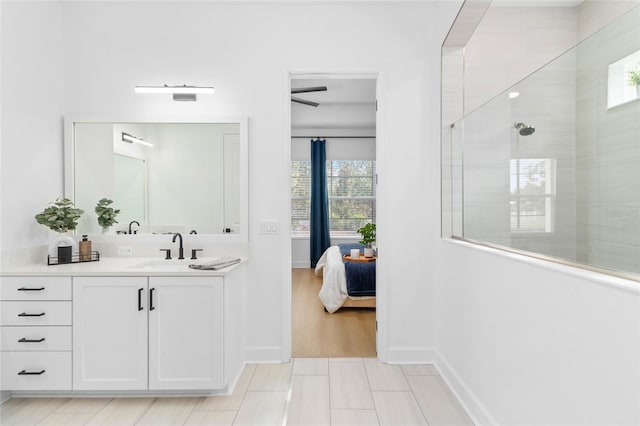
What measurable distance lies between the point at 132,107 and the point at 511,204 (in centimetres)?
280

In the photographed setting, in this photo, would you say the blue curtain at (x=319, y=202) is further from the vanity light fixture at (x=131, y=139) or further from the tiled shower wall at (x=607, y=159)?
the tiled shower wall at (x=607, y=159)

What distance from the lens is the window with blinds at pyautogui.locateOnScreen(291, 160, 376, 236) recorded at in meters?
7.21

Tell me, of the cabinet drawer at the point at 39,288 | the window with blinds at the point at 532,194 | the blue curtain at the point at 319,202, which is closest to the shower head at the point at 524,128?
the window with blinds at the point at 532,194

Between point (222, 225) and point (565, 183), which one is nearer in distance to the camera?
point (565, 183)

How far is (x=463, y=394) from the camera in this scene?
2275mm

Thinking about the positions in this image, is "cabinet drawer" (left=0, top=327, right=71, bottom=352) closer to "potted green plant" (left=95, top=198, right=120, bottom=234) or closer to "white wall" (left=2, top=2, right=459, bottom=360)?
"potted green plant" (left=95, top=198, right=120, bottom=234)

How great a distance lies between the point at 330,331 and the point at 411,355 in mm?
949

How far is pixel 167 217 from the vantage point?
2.96 m

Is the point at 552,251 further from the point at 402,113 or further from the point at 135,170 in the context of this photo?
the point at 135,170

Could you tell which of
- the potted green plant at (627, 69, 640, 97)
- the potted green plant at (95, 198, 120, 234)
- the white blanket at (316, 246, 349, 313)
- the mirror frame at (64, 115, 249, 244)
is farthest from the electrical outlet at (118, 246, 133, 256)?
the potted green plant at (627, 69, 640, 97)

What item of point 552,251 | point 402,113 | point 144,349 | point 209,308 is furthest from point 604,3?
point 144,349

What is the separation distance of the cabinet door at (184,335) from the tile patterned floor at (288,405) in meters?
0.15

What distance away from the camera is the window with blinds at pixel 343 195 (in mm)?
7211

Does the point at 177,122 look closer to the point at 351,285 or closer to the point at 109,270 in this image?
the point at 109,270
